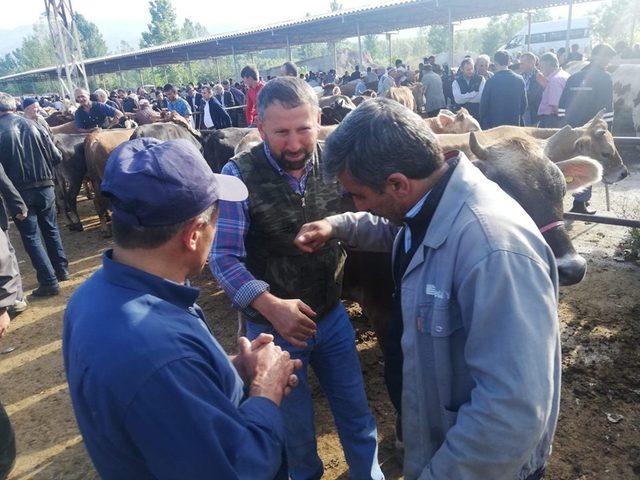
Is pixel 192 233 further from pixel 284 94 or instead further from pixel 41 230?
pixel 41 230

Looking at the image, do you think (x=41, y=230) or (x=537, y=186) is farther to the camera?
(x=41, y=230)

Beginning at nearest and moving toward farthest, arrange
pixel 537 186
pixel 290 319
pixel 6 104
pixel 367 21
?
pixel 290 319, pixel 537 186, pixel 6 104, pixel 367 21

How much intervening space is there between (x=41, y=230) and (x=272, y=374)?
19.2 ft

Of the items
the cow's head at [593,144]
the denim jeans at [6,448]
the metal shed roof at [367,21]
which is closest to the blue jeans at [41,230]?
the denim jeans at [6,448]

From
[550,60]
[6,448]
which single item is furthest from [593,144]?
[6,448]

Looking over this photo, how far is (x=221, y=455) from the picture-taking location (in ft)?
3.99

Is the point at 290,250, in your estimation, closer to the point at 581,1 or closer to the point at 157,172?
the point at 157,172

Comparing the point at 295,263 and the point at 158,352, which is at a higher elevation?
the point at 158,352

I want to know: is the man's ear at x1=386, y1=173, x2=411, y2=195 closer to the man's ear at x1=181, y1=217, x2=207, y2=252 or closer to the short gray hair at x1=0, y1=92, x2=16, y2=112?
the man's ear at x1=181, y1=217, x2=207, y2=252

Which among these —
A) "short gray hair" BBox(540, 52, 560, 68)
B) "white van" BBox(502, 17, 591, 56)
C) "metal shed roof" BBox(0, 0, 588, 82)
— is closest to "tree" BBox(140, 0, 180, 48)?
"metal shed roof" BBox(0, 0, 588, 82)

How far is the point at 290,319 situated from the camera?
6.79 feet

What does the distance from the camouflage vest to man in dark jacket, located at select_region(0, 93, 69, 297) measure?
4.65 metres

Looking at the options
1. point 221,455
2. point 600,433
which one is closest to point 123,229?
point 221,455

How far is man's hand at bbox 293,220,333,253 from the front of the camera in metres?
2.22
